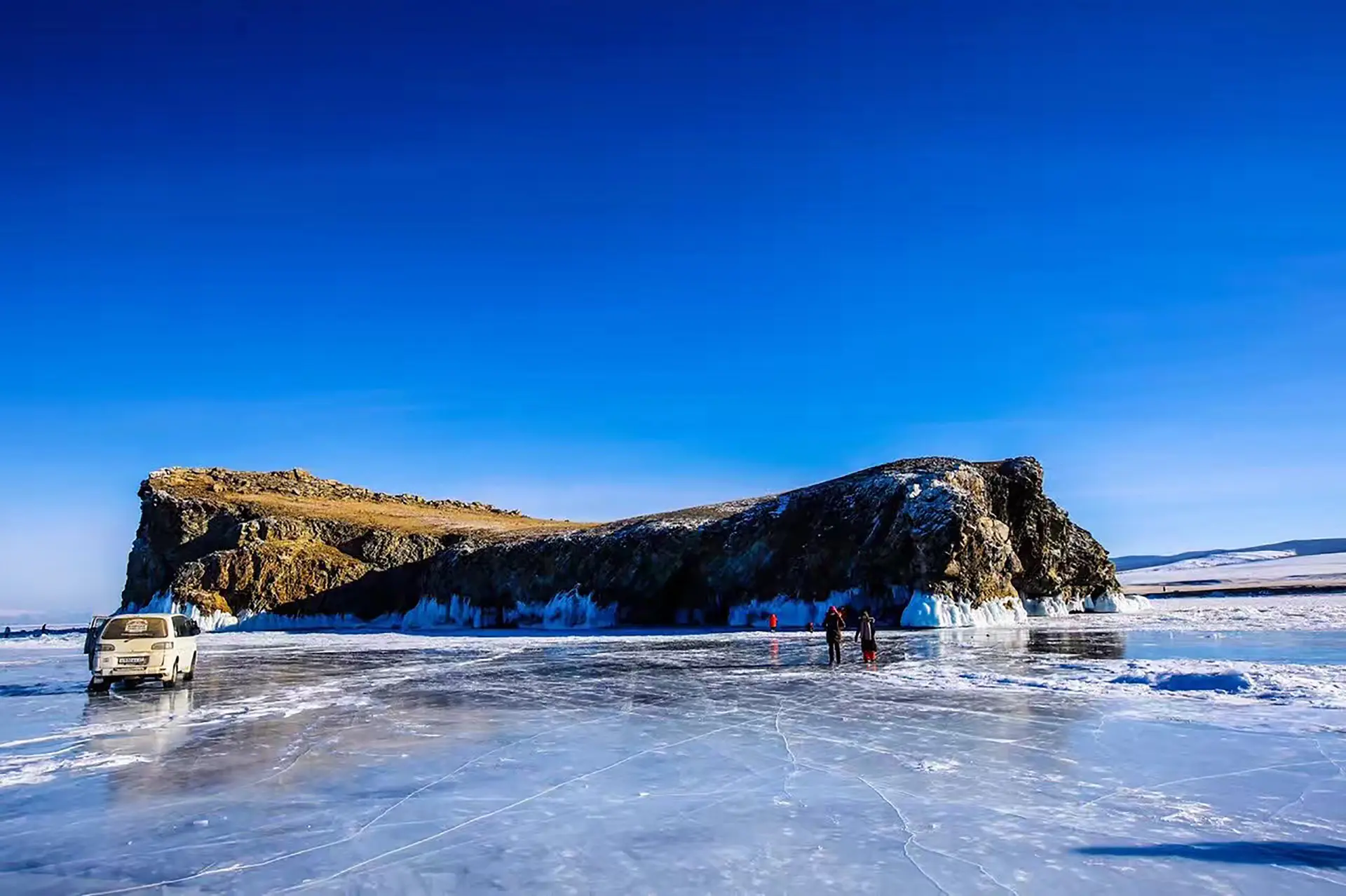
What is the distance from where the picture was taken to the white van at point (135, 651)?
2409 centimetres

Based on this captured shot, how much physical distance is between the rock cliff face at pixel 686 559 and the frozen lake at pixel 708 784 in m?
32.4

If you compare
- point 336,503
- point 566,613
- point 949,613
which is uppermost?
point 336,503

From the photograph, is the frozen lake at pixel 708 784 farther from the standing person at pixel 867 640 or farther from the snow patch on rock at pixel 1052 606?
the snow patch on rock at pixel 1052 606

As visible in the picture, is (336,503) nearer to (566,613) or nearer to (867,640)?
(566,613)

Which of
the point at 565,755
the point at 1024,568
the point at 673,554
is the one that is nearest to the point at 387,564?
the point at 673,554

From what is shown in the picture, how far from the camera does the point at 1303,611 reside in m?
51.4

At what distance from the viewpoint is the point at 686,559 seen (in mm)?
67812

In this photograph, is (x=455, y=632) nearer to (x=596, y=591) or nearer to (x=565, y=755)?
(x=596, y=591)

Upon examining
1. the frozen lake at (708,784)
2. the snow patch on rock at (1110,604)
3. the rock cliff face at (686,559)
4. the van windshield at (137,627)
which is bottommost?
the frozen lake at (708,784)

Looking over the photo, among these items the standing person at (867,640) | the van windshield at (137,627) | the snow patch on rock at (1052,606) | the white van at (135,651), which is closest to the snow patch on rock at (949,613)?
the snow patch on rock at (1052,606)

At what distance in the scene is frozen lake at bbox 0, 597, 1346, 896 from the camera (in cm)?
786

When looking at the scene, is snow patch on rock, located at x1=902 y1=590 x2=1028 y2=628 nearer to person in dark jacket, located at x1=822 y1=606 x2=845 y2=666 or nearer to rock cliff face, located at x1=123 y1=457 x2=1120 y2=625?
rock cliff face, located at x1=123 y1=457 x2=1120 y2=625

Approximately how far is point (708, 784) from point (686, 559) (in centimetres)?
5659

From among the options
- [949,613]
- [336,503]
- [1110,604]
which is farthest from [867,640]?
[336,503]
